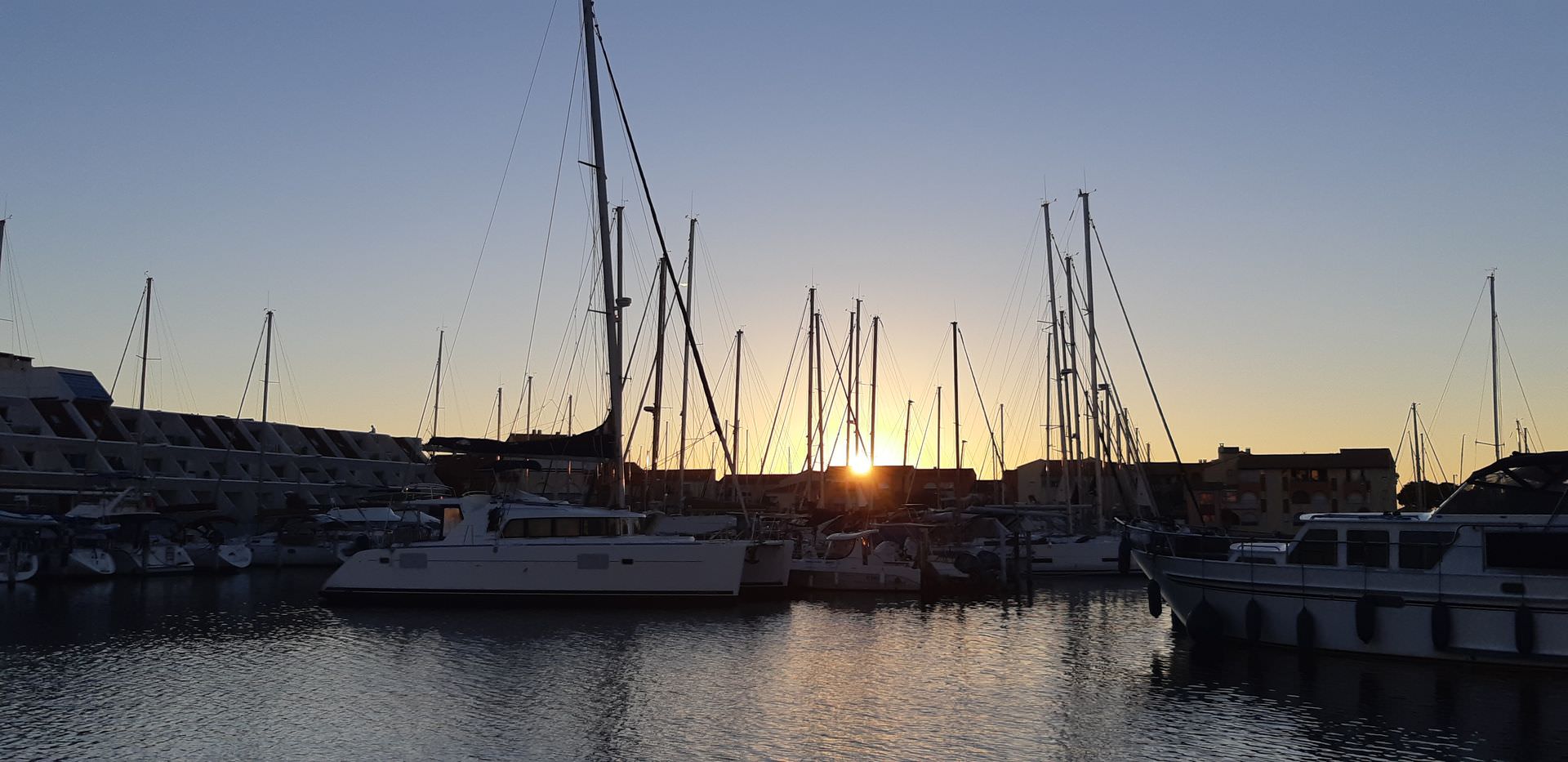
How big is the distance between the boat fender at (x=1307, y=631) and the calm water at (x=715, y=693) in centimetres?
39

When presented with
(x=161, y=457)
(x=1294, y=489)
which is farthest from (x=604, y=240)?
(x=1294, y=489)

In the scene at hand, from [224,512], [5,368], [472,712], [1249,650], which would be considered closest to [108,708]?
[472,712]

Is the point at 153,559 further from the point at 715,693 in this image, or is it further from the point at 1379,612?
the point at 1379,612

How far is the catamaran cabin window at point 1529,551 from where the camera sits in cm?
2286

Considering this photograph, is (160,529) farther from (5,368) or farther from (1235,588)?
(1235,588)

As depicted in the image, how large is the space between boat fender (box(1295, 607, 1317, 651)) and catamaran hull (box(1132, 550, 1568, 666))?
0.06 feet

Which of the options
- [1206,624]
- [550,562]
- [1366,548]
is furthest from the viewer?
[550,562]

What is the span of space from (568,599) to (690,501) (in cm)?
1785

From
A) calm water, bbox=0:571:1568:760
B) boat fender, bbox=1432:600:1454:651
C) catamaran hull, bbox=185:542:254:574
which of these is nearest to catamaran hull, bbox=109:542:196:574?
catamaran hull, bbox=185:542:254:574

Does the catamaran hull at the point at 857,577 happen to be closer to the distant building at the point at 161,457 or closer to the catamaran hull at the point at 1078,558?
the catamaran hull at the point at 1078,558

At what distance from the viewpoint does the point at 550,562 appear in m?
33.8

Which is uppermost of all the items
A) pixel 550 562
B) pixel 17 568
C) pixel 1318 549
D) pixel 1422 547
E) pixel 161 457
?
pixel 161 457

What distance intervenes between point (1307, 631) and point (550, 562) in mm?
19752

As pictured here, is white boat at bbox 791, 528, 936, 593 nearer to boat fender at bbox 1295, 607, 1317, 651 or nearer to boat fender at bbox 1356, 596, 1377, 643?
boat fender at bbox 1295, 607, 1317, 651
